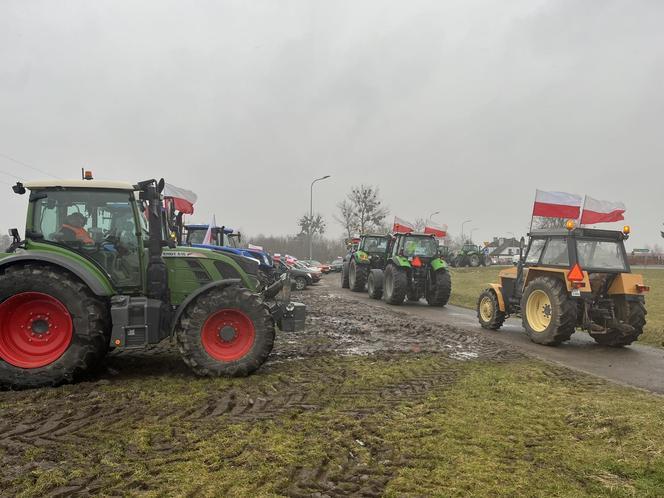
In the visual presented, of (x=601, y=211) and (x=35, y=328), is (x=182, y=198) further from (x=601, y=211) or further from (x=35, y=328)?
(x=601, y=211)

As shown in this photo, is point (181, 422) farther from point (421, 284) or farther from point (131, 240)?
point (421, 284)

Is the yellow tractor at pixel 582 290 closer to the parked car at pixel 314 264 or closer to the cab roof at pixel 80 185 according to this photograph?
the cab roof at pixel 80 185

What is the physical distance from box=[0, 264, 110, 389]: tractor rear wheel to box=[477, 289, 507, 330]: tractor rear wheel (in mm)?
7610

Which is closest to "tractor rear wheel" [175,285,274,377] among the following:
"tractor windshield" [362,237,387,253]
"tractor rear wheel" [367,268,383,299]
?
"tractor rear wheel" [367,268,383,299]

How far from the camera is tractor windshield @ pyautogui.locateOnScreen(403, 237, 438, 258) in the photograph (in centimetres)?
1510

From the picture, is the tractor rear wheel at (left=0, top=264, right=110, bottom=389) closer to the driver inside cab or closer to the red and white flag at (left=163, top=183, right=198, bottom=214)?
the driver inside cab

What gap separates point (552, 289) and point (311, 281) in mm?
14531

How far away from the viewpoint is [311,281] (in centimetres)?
2195

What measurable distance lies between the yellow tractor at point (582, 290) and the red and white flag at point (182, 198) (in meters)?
8.65

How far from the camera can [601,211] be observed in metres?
10.3

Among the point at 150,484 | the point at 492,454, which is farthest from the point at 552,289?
the point at 150,484

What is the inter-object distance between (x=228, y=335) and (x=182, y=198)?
8.08 m

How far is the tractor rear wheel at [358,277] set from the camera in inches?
739

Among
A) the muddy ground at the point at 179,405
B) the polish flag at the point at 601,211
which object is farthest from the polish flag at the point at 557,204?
the muddy ground at the point at 179,405
